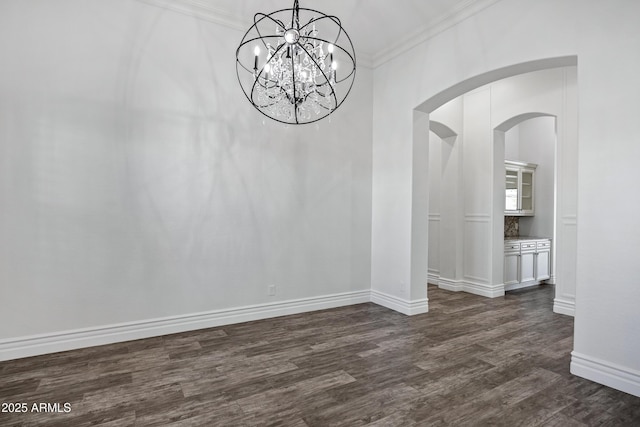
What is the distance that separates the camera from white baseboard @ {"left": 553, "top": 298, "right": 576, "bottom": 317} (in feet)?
14.3

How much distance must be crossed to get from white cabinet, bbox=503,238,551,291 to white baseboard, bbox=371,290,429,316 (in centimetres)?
205

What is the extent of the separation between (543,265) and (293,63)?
19.4 feet

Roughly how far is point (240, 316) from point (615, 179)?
3.75 metres

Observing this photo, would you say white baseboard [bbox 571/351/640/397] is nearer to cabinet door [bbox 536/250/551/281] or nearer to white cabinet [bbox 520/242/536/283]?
white cabinet [bbox 520/242/536/283]

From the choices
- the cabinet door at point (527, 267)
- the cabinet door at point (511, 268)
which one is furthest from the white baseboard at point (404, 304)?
the cabinet door at point (527, 267)

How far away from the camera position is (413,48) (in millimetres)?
4340

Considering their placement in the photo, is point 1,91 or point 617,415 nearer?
point 617,415

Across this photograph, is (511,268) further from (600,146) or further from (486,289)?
(600,146)

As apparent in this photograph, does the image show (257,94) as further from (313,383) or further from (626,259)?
(626,259)

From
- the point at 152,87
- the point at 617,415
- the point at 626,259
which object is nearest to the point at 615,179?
the point at 626,259

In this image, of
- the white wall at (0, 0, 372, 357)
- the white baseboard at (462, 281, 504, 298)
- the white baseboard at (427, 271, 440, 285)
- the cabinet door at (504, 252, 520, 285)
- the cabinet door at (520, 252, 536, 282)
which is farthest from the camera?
the white baseboard at (427, 271, 440, 285)


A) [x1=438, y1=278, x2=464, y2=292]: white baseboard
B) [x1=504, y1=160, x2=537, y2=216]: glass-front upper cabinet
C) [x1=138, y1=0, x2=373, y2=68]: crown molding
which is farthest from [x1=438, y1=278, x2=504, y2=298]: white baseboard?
[x1=138, y1=0, x2=373, y2=68]: crown molding

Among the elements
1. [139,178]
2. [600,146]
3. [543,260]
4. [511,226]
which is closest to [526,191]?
[511,226]

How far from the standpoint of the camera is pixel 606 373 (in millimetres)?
2574
